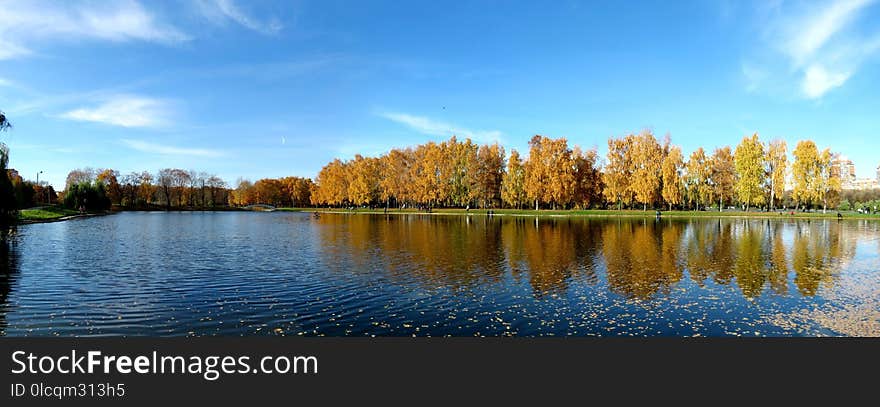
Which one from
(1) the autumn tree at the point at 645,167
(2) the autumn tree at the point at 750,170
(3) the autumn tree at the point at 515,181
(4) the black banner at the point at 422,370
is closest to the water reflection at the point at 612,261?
Answer: (4) the black banner at the point at 422,370

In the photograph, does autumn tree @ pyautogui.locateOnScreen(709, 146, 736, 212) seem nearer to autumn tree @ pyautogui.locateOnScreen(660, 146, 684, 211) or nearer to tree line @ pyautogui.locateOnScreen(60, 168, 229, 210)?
autumn tree @ pyautogui.locateOnScreen(660, 146, 684, 211)

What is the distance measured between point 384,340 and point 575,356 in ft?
13.6

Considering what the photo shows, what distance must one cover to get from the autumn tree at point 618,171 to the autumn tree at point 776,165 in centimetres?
2404

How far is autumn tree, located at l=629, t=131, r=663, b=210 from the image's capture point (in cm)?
8456

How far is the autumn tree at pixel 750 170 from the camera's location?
277 ft

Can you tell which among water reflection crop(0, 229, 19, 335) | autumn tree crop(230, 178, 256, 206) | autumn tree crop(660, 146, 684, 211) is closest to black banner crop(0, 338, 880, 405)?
water reflection crop(0, 229, 19, 335)

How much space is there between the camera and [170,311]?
13328 millimetres

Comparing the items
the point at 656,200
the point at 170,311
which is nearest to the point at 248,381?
the point at 170,311

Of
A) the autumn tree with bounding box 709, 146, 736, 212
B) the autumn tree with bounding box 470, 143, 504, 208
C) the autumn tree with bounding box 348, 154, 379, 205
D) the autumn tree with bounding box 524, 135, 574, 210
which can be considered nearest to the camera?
the autumn tree with bounding box 524, 135, 574, 210

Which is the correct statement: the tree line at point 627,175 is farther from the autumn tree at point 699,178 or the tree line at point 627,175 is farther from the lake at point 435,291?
the lake at point 435,291

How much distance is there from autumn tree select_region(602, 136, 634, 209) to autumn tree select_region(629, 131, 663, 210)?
0.92m

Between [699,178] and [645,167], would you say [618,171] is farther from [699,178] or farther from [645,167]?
[699,178]

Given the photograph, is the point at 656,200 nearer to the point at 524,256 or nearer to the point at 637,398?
the point at 524,256

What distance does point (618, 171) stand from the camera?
8919 cm
